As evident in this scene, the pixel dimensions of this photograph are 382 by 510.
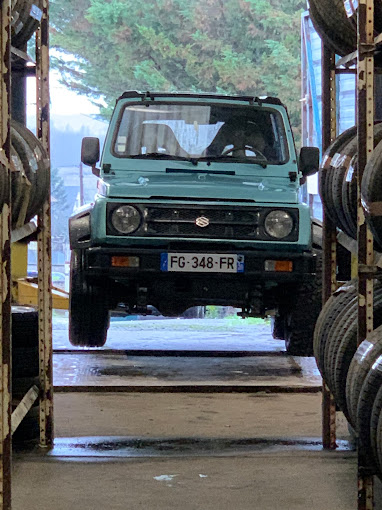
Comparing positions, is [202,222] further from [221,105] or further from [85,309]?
[85,309]

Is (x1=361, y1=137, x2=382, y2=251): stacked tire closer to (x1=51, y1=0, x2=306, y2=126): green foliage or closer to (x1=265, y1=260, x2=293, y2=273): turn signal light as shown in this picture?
(x1=265, y1=260, x2=293, y2=273): turn signal light

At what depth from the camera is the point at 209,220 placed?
7.09 meters

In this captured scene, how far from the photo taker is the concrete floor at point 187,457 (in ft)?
12.4

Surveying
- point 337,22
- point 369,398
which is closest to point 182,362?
point 337,22

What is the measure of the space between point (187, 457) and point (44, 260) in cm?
110

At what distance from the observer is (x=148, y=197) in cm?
705

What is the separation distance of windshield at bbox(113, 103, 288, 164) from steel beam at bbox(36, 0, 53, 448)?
290 cm

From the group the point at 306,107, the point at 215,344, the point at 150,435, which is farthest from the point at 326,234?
the point at 306,107

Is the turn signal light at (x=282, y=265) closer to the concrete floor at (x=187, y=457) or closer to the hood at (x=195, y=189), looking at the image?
the hood at (x=195, y=189)

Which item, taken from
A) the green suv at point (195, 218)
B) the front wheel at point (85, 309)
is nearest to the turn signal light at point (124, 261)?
the green suv at point (195, 218)

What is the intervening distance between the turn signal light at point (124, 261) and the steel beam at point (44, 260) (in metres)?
2.31

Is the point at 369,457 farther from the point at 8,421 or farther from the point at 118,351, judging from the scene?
the point at 118,351

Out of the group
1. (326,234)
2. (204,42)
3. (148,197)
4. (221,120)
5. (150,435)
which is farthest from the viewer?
(204,42)

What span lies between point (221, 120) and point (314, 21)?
3396 millimetres
